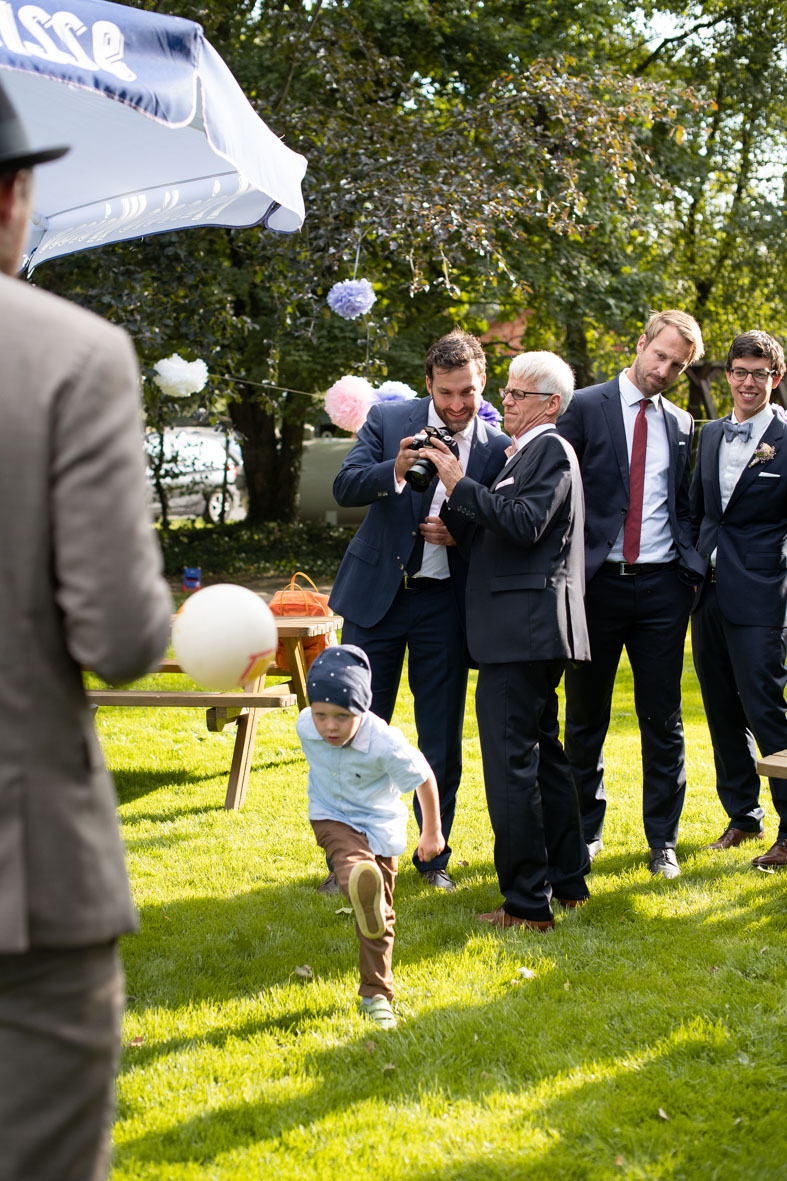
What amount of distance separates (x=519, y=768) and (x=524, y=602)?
25.1 inches

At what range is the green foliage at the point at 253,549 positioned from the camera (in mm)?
16656

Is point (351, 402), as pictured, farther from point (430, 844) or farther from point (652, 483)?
point (430, 844)

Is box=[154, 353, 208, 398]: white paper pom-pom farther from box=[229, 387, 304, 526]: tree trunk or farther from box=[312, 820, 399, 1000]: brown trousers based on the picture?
box=[229, 387, 304, 526]: tree trunk

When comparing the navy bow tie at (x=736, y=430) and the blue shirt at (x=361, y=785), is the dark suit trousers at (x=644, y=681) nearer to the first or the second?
the navy bow tie at (x=736, y=430)

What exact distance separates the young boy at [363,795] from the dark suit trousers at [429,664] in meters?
1.24

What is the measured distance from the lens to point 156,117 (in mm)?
3273

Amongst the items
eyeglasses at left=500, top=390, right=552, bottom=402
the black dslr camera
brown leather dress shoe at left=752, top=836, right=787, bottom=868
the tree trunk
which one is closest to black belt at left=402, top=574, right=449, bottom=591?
the black dslr camera

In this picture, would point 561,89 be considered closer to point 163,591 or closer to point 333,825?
point 333,825

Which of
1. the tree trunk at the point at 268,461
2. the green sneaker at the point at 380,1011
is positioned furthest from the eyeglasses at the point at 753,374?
the tree trunk at the point at 268,461

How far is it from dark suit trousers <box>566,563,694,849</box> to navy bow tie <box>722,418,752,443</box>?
31.9 inches

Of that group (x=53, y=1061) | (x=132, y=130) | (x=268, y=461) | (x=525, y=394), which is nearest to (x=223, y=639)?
(x=53, y=1061)

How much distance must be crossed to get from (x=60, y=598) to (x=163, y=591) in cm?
14

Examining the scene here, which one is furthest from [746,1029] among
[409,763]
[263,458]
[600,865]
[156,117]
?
[263,458]

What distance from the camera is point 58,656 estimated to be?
1507 mm
